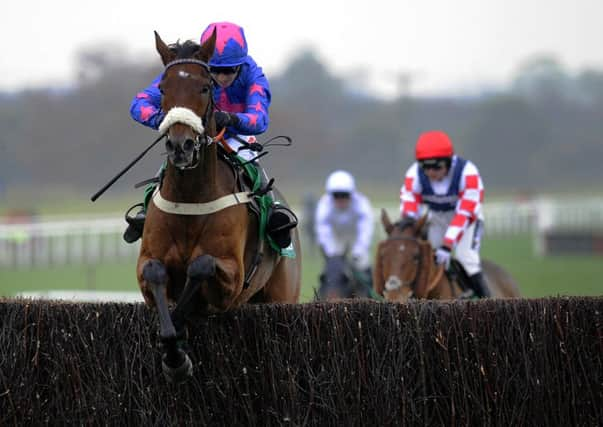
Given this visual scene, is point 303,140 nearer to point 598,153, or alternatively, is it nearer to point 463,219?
point 598,153

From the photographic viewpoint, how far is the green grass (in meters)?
16.5

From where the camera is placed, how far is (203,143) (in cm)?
506

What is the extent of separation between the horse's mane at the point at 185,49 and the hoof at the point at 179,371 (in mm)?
1418

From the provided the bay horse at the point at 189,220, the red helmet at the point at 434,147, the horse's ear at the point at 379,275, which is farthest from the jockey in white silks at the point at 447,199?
the bay horse at the point at 189,220

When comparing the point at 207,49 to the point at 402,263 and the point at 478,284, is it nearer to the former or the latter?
the point at 402,263

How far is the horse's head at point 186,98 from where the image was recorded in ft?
15.5

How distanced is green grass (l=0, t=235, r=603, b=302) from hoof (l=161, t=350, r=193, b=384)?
9.46m

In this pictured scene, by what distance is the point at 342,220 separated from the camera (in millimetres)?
11867

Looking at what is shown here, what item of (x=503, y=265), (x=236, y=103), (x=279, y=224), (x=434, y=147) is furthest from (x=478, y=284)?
(x=503, y=265)

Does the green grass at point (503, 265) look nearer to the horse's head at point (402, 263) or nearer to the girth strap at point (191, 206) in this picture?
the horse's head at point (402, 263)

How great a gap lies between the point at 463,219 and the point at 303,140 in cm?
2673

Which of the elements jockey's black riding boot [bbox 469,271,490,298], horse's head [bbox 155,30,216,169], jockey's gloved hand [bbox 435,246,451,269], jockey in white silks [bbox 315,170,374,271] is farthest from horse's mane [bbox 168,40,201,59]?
jockey in white silks [bbox 315,170,374,271]

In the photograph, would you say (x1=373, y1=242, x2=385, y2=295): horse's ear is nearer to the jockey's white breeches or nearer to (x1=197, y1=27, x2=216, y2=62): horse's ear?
the jockey's white breeches

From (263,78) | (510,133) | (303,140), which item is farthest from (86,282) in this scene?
(510,133)
